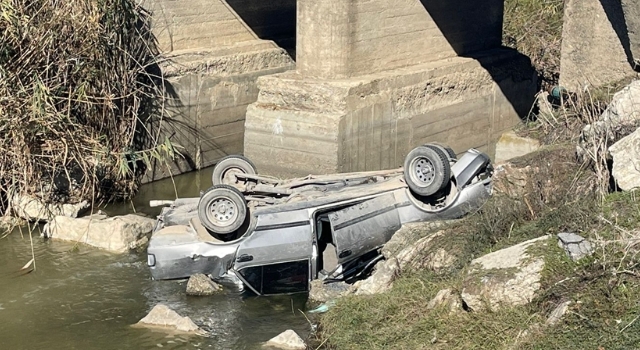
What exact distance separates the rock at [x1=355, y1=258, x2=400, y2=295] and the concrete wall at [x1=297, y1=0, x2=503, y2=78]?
4907 mm

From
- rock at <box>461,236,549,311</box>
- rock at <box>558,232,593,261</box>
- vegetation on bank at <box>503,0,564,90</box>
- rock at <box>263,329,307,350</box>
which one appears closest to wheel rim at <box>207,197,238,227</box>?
rock at <box>263,329,307,350</box>

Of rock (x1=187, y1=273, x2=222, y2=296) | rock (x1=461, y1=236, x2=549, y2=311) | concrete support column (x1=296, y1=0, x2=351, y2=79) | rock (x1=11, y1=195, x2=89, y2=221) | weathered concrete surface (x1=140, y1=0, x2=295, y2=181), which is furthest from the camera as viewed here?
weathered concrete surface (x1=140, y1=0, x2=295, y2=181)

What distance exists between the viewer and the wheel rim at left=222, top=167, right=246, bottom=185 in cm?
1186

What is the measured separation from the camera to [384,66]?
47.8 ft

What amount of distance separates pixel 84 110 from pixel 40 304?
400 cm

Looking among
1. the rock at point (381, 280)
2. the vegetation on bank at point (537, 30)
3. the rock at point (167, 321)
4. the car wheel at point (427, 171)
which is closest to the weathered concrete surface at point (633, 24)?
the car wheel at point (427, 171)

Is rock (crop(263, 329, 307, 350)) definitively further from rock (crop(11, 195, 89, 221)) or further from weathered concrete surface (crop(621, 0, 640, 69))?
weathered concrete surface (crop(621, 0, 640, 69))

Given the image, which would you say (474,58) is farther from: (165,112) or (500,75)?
(165,112)

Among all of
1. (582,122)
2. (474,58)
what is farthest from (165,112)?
(582,122)

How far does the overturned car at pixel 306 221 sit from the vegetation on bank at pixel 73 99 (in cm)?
256

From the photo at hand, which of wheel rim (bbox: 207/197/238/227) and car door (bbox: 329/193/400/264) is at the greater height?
wheel rim (bbox: 207/197/238/227)

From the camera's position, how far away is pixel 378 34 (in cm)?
1436

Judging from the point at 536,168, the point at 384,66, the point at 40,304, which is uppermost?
the point at 384,66

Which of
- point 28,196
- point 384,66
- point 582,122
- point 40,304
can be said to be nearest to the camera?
point 40,304
